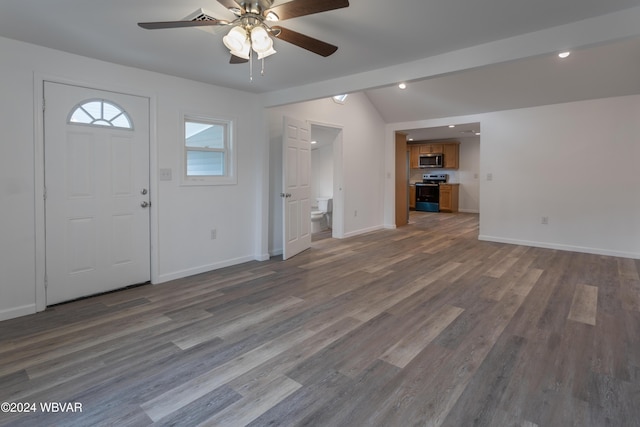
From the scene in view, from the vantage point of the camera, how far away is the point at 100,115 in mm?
3338

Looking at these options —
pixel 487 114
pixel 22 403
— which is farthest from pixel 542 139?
pixel 22 403

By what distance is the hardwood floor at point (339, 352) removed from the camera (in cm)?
176

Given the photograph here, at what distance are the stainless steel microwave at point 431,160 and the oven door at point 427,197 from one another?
612 millimetres

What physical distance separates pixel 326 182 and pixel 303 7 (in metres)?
6.63

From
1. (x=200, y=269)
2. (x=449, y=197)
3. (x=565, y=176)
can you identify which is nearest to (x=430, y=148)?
(x=449, y=197)

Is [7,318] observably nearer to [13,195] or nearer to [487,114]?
[13,195]

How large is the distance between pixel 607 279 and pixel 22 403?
5.29 m

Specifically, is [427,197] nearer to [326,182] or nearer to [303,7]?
[326,182]

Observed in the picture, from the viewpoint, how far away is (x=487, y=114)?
6.06 meters

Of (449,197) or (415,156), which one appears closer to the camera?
(449,197)

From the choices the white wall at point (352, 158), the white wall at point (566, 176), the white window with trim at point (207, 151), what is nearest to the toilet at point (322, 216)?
the white wall at point (352, 158)

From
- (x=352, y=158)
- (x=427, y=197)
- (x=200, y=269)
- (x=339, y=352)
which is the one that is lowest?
(x=339, y=352)

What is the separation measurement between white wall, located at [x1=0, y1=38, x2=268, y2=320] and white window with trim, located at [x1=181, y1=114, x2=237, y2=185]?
0.32 feet

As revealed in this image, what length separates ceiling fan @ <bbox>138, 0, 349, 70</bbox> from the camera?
190 cm
